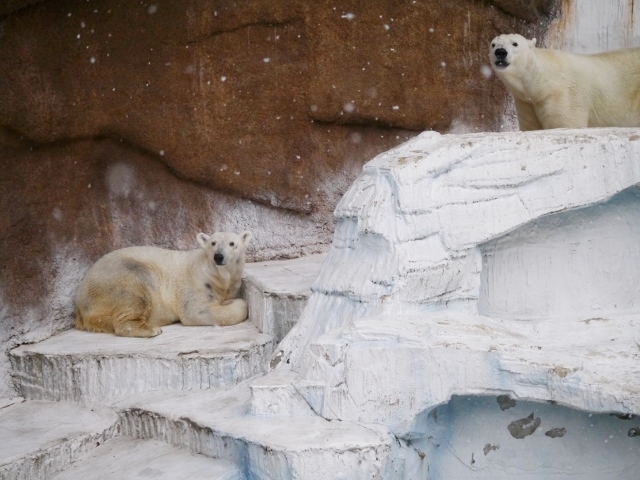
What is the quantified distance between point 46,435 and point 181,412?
0.64m

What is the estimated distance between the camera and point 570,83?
16.7 feet

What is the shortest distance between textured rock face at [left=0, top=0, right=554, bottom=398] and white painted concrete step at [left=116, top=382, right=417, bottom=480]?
1.50 metres

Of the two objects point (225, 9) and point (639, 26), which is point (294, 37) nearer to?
point (225, 9)

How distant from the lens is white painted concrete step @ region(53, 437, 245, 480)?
345 cm

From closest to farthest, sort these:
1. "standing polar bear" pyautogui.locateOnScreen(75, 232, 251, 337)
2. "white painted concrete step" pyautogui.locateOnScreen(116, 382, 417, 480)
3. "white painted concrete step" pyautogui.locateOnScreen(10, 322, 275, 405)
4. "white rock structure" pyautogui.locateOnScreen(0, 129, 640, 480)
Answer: "white painted concrete step" pyautogui.locateOnScreen(116, 382, 417, 480) < "white rock structure" pyautogui.locateOnScreen(0, 129, 640, 480) < "white painted concrete step" pyautogui.locateOnScreen(10, 322, 275, 405) < "standing polar bear" pyautogui.locateOnScreen(75, 232, 251, 337)

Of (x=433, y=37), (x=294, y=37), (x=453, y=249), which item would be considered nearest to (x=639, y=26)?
(x=433, y=37)

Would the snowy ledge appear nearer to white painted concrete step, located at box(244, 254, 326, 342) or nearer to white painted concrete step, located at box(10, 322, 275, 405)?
white painted concrete step, located at box(10, 322, 275, 405)

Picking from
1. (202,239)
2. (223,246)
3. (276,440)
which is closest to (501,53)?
(223,246)

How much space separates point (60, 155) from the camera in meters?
5.26

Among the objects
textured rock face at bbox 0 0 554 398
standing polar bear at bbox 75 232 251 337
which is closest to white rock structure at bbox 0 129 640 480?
standing polar bear at bbox 75 232 251 337

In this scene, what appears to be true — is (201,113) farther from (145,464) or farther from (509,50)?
(145,464)

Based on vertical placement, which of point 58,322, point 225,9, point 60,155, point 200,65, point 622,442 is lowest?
point 622,442

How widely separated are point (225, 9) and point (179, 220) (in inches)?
54.4

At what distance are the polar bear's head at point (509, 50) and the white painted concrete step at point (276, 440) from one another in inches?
98.5
